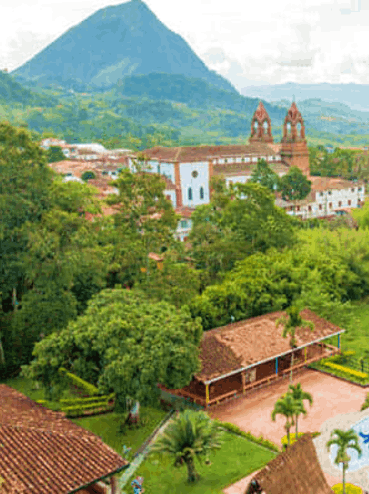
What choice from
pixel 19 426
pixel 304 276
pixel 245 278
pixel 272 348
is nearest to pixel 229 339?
pixel 272 348

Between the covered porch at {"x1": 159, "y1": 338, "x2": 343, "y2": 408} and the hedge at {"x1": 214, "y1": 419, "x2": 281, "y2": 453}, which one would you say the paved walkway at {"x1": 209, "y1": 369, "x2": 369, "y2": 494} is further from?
the hedge at {"x1": 214, "y1": 419, "x2": 281, "y2": 453}

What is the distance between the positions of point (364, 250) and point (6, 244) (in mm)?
22335

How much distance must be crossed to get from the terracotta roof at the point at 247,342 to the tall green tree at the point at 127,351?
87.1 inches

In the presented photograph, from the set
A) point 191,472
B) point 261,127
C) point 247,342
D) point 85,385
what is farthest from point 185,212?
point 261,127

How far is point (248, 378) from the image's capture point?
2362 centimetres

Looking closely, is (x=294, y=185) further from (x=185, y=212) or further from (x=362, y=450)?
(x=362, y=450)

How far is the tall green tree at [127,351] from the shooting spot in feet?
59.7

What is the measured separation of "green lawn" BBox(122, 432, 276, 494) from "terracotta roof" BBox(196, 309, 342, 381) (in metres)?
3.02

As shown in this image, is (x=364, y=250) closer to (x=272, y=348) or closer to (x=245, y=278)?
(x=245, y=278)

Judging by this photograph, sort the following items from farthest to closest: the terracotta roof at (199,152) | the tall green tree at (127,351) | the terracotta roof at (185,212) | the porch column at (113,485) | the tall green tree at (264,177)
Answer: the terracotta roof at (199,152) < the tall green tree at (264,177) < the terracotta roof at (185,212) < the tall green tree at (127,351) < the porch column at (113,485)

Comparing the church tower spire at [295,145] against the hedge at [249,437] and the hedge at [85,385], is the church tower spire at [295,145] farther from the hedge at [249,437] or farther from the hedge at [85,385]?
the hedge at [249,437]

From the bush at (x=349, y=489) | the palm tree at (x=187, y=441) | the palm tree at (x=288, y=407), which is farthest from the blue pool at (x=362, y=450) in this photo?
the palm tree at (x=187, y=441)

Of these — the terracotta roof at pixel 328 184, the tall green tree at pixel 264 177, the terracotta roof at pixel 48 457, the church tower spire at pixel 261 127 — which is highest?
the church tower spire at pixel 261 127

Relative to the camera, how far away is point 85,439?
45.6 ft
